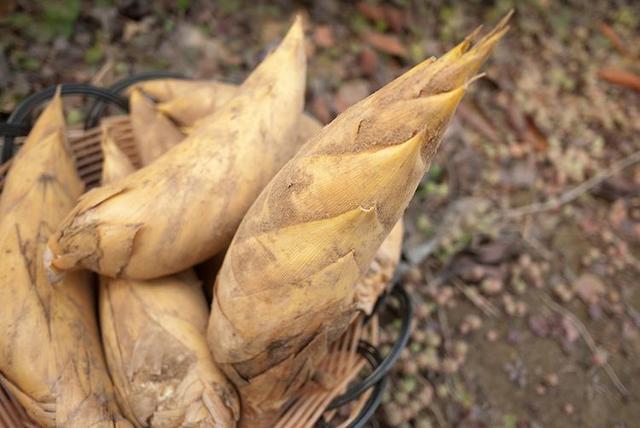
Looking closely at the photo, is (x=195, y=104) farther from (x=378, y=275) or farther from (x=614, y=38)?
(x=614, y=38)

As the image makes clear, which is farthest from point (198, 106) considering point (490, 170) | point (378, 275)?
point (490, 170)

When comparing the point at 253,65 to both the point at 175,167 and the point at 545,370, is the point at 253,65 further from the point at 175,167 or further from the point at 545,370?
the point at 545,370

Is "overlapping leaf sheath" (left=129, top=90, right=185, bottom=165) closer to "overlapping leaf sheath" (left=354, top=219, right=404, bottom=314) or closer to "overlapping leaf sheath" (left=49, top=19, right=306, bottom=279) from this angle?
"overlapping leaf sheath" (left=49, top=19, right=306, bottom=279)

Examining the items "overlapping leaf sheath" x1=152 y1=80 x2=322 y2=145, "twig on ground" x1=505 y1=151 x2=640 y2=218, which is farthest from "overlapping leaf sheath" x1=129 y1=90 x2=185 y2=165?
"twig on ground" x1=505 y1=151 x2=640 y2=218

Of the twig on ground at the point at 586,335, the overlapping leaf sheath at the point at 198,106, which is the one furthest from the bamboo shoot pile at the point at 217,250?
the twig on ground at the point at 586,335

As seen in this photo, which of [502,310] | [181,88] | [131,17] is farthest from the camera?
[131,17]

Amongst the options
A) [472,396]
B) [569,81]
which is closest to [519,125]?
[569,81]

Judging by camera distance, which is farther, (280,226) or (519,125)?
(519,125)
